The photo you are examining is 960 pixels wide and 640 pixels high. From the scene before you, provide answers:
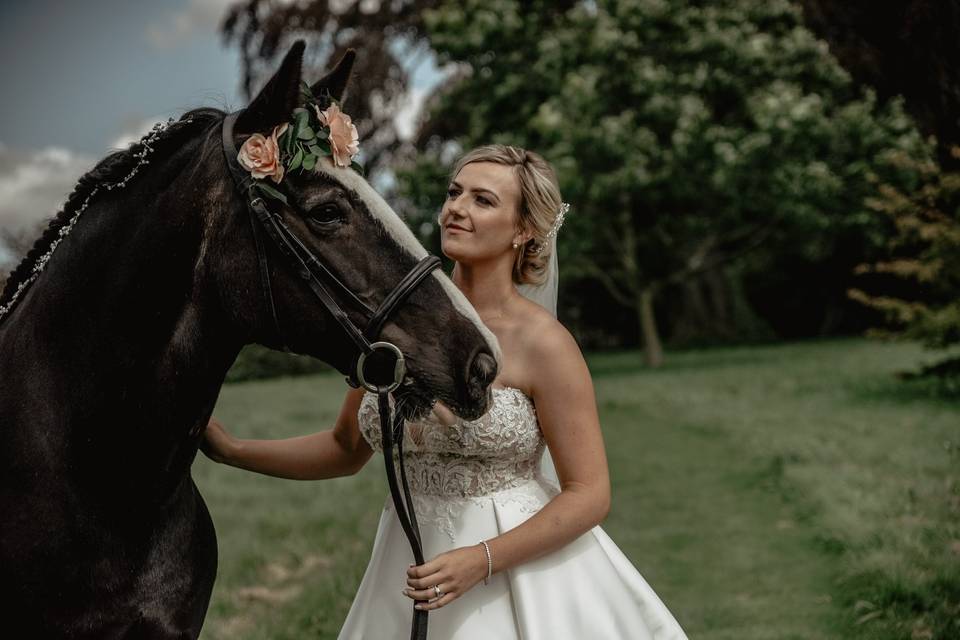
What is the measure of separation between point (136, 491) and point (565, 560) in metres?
1.26

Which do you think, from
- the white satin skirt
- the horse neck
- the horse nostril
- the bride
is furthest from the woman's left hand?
the horse neck

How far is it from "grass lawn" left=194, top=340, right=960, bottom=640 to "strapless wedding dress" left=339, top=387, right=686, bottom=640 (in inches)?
90.7

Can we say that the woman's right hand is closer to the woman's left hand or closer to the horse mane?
the horse mane

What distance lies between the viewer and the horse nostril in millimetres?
2260

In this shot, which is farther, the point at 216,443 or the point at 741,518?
the point at 741,518

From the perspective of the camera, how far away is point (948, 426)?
9.27 m

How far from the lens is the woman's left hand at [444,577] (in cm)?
238

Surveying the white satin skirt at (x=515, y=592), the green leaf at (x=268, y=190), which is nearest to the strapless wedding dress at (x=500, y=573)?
the white satin skirt at (x=515, y=592)

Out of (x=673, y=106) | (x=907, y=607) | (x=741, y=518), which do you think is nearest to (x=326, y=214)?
(x=907, y=607)

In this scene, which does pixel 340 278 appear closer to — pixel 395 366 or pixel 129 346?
pixel 395 366

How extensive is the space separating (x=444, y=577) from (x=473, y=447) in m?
0.49

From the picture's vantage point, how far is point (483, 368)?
7.42 ft

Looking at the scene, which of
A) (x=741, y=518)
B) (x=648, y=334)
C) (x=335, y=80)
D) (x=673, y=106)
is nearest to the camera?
(x=335, y=80)

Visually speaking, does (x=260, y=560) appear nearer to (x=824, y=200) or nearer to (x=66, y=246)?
(x=66, y=246)
